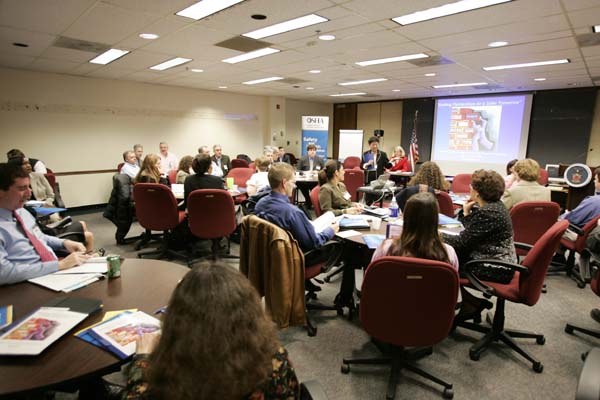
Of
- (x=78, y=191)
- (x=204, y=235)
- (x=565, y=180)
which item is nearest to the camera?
(x=204, y=235)

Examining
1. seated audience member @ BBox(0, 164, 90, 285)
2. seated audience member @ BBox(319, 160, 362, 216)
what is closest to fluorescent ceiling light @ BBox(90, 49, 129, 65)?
seated audience member @ BBox(319, 160, 362, 216)

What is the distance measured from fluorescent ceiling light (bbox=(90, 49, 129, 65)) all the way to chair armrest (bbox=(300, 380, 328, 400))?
16.4 ft

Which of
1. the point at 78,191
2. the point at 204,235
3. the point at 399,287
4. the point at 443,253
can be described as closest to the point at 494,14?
the point at 443,253

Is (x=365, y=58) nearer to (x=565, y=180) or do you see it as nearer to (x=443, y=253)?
(x=443, y=253)

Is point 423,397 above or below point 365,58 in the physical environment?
below

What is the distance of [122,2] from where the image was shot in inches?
113

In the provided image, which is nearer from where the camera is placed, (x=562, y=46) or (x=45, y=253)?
(x=45, y=253)

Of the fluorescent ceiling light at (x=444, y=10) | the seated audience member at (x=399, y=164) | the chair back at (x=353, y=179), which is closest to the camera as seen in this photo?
the fluorescent ceiling light at (x=444, y=10)

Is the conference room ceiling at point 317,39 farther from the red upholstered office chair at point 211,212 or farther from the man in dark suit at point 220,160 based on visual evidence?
the red upholstered office chair at point 211,212

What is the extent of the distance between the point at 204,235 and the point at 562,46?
4.81 metres

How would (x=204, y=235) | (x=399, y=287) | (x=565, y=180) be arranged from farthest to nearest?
1. (x=565, y=180)
2. (x=204, y=235)
3. (x=399, y=287)

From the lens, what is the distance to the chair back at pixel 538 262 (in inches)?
79.8

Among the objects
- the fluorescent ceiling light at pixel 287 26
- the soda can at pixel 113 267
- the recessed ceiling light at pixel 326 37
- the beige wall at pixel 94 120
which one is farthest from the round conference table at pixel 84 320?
the beige wall at pixel 94 120

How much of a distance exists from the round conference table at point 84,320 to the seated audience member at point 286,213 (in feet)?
2.70
